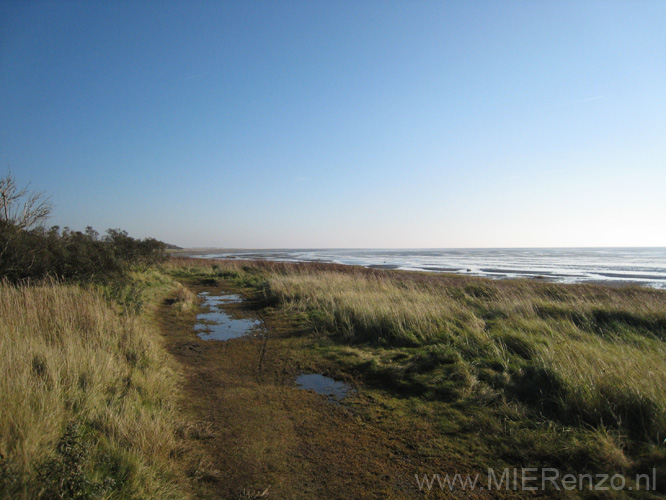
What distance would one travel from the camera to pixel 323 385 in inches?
233

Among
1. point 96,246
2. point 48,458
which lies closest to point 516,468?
point 48,458

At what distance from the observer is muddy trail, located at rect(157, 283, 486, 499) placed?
3219 millimetres

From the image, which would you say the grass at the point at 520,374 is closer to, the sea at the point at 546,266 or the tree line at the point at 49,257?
the tree line at the point at 49,257

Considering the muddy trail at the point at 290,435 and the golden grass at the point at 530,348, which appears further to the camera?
the golden grass at the point at 530,348

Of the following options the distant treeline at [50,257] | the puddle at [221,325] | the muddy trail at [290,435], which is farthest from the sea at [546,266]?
the distant treeline at [50,257]

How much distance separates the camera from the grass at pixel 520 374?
369 centimetres

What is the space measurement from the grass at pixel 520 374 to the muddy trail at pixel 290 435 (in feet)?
1.83

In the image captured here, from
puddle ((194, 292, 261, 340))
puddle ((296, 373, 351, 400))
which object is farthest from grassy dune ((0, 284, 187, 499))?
puddle ((194, 292, 261, 340))

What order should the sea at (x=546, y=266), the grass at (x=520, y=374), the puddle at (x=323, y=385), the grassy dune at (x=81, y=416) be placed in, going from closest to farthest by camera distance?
Answer: the grassy dune at (x=81, y=416) < the grass at (x=520, y=374) < the puddle at (x=323, y=385) < the sea at (x=546, y=266)

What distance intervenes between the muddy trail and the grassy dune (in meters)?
0.52

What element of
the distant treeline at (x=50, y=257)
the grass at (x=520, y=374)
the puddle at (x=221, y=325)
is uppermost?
the distant treeline at (x=50, y=257)

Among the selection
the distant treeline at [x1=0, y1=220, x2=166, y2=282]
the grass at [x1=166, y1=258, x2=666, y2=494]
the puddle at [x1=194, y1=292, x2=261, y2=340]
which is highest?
the distant treeline at [x1=0, y1=220, x2=166, y2=282]

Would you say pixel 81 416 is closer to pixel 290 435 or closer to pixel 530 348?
pixel 290 435

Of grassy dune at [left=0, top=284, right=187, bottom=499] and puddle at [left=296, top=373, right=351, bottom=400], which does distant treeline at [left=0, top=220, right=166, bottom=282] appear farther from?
puddle at [left=296, top=373, right=351, bottom=400]
